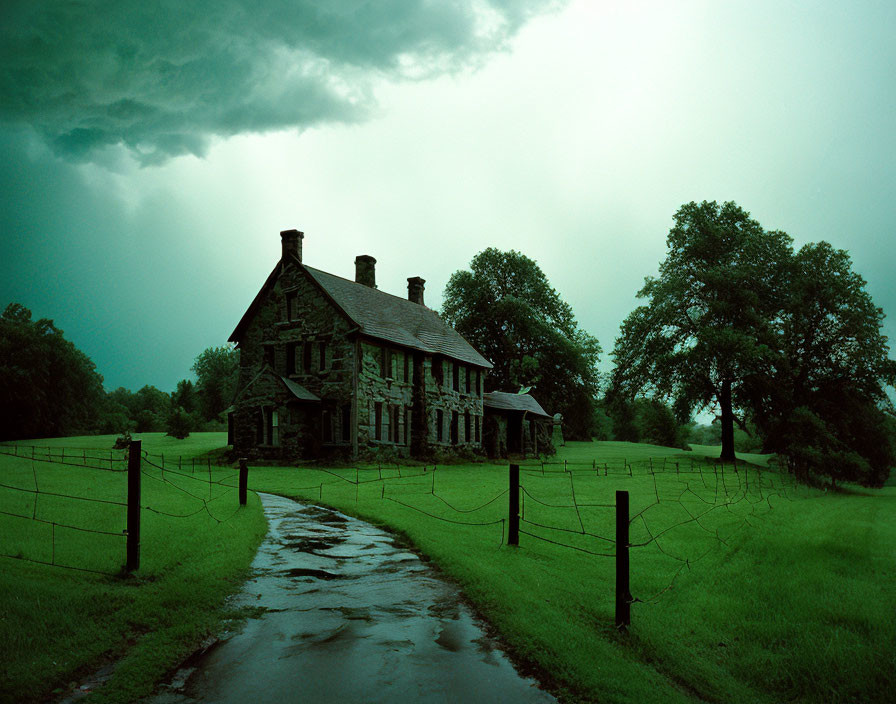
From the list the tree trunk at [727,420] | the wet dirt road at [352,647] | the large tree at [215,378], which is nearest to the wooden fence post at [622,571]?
the wet dirt road at [352,647]

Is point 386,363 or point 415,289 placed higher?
point 415,289

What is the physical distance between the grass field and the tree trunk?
91.6ft

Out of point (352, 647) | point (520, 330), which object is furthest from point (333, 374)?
point (520, 330)

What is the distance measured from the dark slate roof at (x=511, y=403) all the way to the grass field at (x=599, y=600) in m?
30.0

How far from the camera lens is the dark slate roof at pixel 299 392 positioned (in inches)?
1291

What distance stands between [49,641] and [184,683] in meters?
1.63

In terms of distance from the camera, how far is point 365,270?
42.7 m

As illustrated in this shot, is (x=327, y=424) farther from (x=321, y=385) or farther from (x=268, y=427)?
(x=268, y=427)

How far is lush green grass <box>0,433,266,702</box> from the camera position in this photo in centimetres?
555

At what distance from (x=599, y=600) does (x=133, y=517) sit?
21.5 feet

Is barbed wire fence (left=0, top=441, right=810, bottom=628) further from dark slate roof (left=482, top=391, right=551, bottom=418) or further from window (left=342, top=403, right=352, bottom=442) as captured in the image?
dark slate roof (left=482, top=391, right=551, bottom=418)

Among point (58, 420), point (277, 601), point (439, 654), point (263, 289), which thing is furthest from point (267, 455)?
point (58, 420)

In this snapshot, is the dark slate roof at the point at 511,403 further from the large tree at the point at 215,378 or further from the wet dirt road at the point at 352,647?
the large tree at the point at 215,378

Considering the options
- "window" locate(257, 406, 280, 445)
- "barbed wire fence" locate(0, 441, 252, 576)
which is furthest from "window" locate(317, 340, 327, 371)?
"barbed wire fence" locate(0, 441, 252, 576)
